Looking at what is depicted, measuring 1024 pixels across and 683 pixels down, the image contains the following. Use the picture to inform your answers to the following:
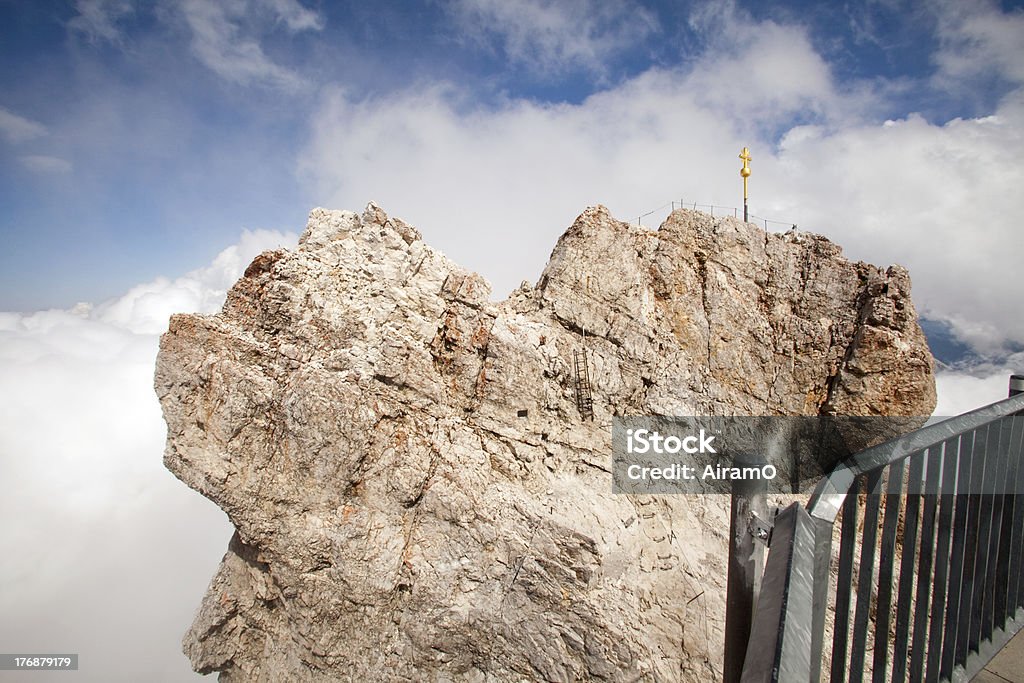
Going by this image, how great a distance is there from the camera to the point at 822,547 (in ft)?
6.41

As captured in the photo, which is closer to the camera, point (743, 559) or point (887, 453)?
point (887, 453)

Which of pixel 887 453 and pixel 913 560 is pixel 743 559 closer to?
pixel 913 560

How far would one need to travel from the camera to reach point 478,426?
11.0 metres

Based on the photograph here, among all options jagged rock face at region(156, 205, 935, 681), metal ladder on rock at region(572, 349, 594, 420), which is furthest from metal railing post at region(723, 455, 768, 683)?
metal ladder on rock at region(572, 349, 594, 420)

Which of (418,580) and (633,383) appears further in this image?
(633,383)

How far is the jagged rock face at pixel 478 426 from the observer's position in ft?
32.2

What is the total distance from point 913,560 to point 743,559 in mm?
880

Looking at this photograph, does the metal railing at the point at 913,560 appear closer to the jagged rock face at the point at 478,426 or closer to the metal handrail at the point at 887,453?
the metal handrail at the point at 887,453

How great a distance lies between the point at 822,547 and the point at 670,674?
9.61 meters

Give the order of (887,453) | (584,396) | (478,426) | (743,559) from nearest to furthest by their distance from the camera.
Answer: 1. (887,453)
2. (743,559)
3. (478,426)
4. (584,396)

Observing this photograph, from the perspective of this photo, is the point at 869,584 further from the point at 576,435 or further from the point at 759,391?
the point at 759,391

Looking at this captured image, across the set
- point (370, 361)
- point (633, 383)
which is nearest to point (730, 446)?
point (633, 383)

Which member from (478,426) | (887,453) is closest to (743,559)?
(887,453)

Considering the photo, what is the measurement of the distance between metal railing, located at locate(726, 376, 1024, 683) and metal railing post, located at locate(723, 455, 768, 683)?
8 cm
